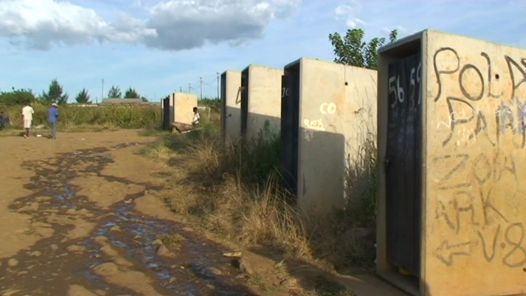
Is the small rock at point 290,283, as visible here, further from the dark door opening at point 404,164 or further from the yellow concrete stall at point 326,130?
the yellow concrete stall at point 326,130

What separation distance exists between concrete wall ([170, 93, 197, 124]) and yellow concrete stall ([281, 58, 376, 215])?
70.0 ft

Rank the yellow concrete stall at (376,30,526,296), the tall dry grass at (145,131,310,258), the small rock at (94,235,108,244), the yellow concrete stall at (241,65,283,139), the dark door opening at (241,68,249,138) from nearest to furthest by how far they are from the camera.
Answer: the yellow concrete stall at (376,30,526,296), the tall dry grass at (145,131,310,258), the small rock at (94,235,108,244), the yellow concrete stall at (241,65,283,139), the dark door opening at (241,68,249,138)

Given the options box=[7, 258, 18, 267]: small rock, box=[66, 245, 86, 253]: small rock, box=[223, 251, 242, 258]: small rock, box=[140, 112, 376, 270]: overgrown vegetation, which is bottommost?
box=[7, 258, 18, 267]: small rock

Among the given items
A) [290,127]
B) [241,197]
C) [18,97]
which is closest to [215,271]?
[241,197]

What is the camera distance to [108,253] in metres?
7.42

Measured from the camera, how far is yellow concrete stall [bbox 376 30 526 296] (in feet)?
17.7

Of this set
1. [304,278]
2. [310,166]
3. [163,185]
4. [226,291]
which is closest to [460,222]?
[304,278]

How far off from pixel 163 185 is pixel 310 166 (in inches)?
188

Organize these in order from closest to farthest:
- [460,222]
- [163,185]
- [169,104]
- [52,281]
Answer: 1. [460,222]
2. [52,281]
3. [163,185]
4. [169,104]

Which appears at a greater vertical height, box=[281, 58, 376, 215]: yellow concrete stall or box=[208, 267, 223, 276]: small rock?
box=[281, 58, 376, 215]: yellow concrete stall

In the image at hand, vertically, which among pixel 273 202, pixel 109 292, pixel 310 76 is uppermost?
pixel 310 76

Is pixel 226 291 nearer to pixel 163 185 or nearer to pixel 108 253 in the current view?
pixel 108 253

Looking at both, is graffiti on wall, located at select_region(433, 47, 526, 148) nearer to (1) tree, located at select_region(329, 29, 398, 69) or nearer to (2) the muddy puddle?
(2) the muddy puddle


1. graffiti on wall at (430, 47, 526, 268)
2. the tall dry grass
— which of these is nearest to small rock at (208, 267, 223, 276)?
the tall dry grass
